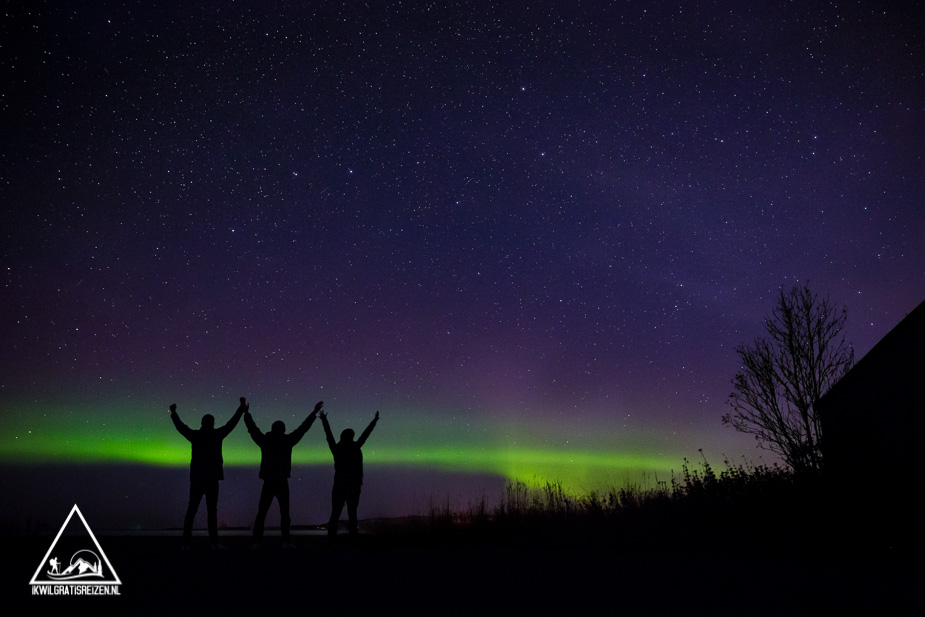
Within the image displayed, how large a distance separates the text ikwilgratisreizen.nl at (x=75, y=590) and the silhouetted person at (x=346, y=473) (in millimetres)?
4285

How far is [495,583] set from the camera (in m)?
5.23

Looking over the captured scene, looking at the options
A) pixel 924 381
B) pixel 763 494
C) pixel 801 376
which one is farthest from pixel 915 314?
pixel 763 494

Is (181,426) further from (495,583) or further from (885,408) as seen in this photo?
(885,408)

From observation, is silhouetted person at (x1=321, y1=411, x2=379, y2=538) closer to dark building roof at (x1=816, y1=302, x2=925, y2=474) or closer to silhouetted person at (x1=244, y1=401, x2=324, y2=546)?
silhouetted person at (x1=244, y1=401, x2=324, y2=546)

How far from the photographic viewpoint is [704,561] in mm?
6688

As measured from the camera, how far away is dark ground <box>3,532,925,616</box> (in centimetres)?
409

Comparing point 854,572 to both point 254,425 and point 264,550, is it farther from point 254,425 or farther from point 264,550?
point 254,425

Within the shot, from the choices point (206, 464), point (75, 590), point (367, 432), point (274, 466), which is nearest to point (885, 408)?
point (367, 432)

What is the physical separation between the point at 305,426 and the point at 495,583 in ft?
15.9

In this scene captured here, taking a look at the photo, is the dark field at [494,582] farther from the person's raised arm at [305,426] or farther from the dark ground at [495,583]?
the person's raised arm at [305,426]

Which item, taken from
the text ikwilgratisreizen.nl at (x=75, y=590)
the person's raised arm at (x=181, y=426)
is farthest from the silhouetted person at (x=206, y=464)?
the text ikwilgratisreizen.nl at (x=75, y=590)

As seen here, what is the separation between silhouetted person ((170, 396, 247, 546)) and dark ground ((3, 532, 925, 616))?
0.71 metres

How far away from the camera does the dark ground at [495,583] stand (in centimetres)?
409

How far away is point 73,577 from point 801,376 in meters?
21.2
